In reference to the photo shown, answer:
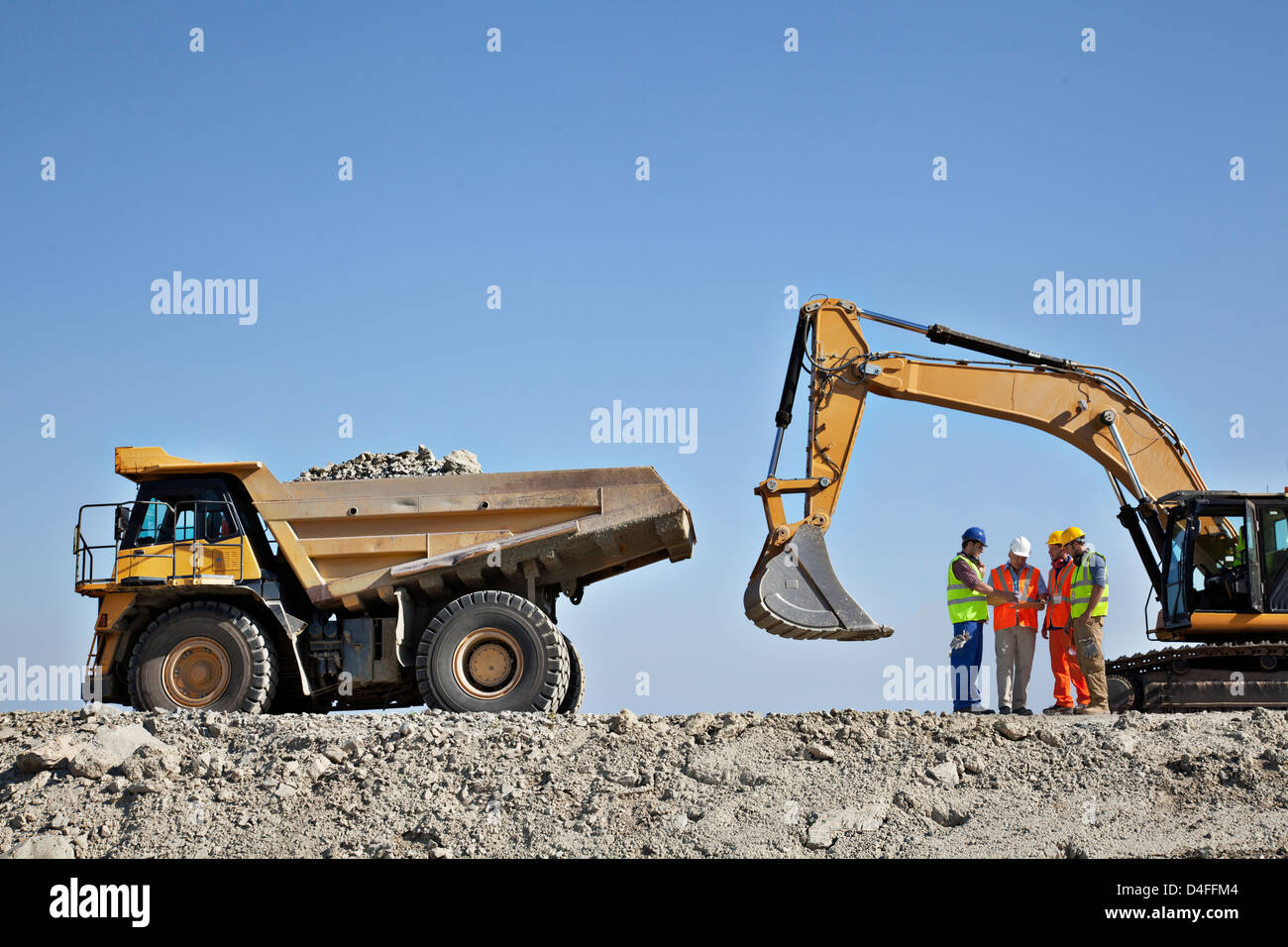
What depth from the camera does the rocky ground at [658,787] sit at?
30.4 feet

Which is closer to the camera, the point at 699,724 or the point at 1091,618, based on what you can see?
the point at 699,724

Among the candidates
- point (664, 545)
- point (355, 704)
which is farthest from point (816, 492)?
point (355, 704)

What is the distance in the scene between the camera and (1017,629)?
12852 mm

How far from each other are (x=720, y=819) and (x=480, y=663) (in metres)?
3.66

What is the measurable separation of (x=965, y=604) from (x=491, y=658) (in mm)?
4636

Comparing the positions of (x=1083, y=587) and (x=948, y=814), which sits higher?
(x=1083, y=587)

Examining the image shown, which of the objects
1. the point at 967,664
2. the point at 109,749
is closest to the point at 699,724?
the point at 967,664

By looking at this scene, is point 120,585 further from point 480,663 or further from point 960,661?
point 960,661

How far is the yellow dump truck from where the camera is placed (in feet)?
40.4

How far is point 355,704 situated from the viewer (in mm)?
13508

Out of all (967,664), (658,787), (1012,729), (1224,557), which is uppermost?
(1224,557)

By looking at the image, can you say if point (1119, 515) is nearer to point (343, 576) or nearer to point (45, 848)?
point (343, 576)

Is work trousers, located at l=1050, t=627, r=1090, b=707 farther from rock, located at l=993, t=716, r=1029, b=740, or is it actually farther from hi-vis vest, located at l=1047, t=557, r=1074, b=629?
rock, located at l=993, t=716, r=1029, b=740

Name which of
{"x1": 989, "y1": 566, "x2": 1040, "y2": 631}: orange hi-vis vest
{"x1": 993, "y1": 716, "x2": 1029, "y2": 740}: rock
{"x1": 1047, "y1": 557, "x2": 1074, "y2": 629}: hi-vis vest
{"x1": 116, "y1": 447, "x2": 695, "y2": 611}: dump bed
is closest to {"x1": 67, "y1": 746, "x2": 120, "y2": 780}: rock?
{"x1": 116, "y1": 447, "x2": 695, "y2": 611}: dump bed
